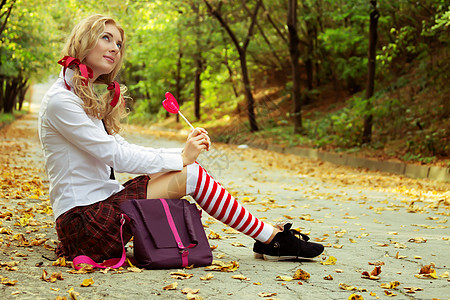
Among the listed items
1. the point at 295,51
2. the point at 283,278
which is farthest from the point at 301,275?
the point at 295,51

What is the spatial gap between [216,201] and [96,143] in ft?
2.91

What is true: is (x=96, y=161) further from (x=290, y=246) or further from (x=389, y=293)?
(x=389, y=293)

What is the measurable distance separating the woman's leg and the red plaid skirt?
253mm

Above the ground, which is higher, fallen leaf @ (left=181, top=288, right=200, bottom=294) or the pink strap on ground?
the pink strap on ground

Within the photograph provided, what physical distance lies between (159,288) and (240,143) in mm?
18327

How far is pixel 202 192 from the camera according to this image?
3590 millimetres

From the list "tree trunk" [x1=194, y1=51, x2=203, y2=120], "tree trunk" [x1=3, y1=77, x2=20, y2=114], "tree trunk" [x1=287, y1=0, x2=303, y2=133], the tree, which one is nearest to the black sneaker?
"tree trunk" [x1=287, y1=0, x2=303, y2=133]

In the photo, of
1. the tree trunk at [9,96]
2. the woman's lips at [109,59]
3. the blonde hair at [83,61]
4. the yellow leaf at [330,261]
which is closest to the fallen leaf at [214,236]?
the yellow leaf at [330,261]

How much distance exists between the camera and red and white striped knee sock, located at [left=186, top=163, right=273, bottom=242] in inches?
140

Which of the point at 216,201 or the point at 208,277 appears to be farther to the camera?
the point at 216,201

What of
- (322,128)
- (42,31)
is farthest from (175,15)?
(322,128)

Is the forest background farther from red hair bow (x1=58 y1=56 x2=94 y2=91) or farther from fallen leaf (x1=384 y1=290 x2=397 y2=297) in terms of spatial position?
red hair bow (x1=58 y1=56 x2=94 y2=91)

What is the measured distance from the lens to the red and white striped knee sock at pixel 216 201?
3557 mm

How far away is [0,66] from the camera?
75.5 feet
